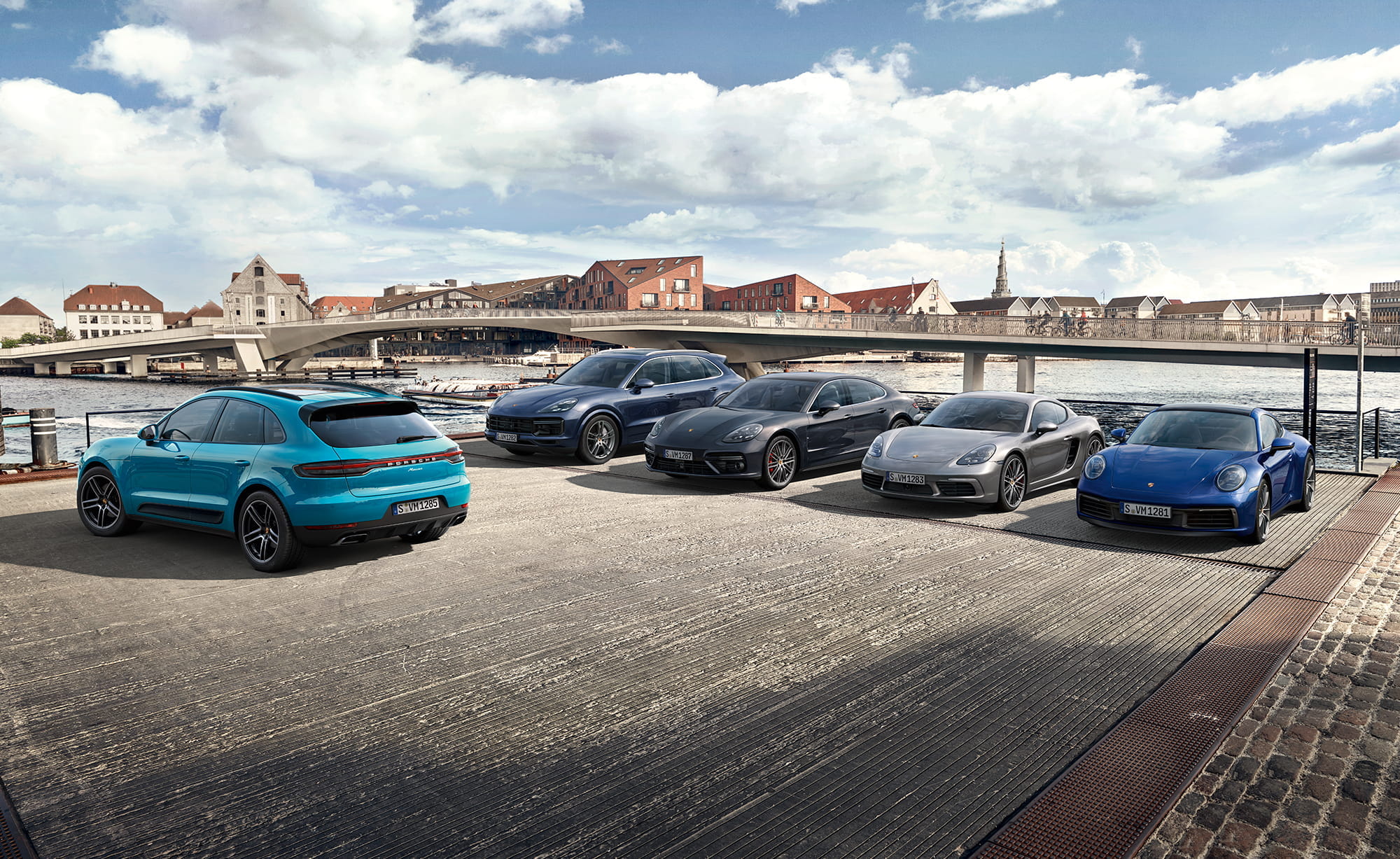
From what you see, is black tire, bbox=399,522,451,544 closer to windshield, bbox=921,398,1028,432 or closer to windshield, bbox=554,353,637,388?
windshield, bbox=921,398,1028,432

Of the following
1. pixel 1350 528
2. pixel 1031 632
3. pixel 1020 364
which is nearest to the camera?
pixel 1031 632

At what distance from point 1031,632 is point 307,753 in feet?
13.4

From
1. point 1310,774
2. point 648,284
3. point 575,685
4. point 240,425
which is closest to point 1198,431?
point 1310,774

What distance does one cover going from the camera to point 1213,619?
577 centimetres

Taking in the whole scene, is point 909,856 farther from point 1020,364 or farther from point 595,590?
point 1020,364

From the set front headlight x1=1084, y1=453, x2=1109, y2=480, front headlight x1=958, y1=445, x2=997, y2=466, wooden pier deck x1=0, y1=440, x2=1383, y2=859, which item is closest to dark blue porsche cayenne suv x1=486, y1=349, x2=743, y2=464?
front headlight x1=958, y1=445, x2=997, y2=466

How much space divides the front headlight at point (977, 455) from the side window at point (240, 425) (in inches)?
274

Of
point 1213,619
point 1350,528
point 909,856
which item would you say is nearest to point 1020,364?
point 1350,528

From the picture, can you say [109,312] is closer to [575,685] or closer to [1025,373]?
[1025,373]

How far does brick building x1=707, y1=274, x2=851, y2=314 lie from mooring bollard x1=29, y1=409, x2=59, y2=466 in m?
122

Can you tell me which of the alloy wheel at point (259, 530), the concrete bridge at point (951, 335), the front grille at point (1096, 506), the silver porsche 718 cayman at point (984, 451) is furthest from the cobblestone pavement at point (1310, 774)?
the concrete bridge at point (951, 335)

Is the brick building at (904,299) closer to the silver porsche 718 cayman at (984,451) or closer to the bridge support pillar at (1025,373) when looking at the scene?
the bridge support pillar at (1025,373)

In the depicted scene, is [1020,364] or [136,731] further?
[1020,364]

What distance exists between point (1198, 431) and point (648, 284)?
12336cm
